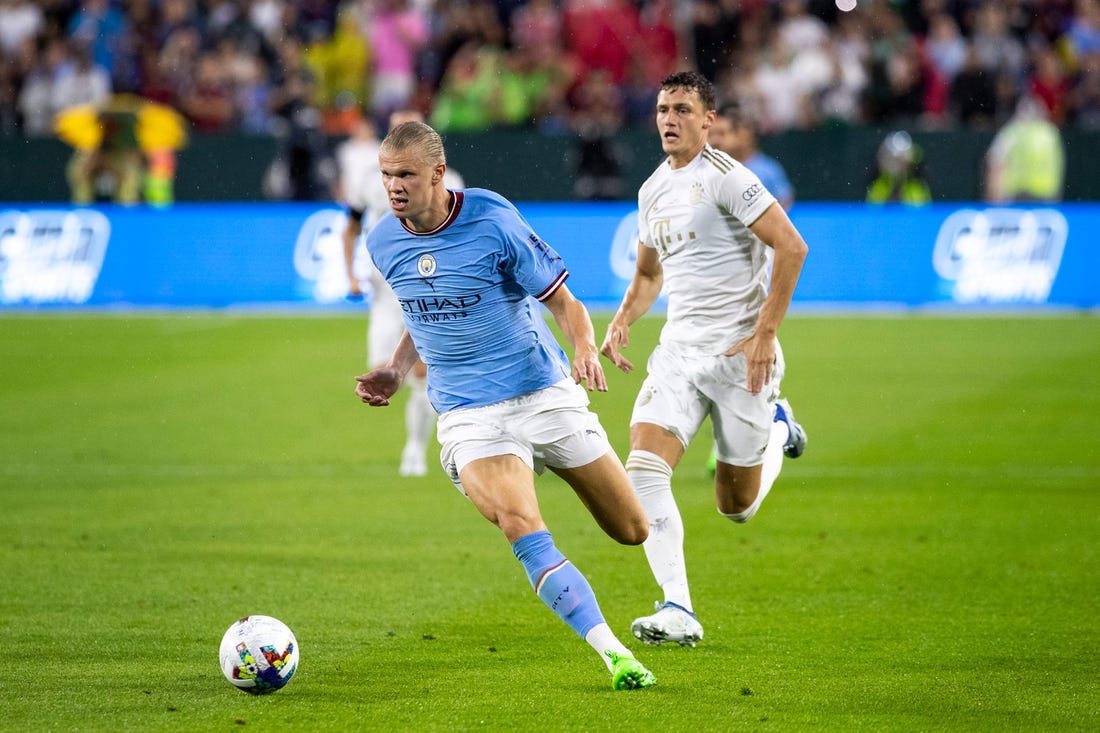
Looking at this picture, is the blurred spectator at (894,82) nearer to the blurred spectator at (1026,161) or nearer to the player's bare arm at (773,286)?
the blurred spectator at (1026,161)

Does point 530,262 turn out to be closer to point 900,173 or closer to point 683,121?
point 683,121

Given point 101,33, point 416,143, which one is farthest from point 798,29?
point 416,143

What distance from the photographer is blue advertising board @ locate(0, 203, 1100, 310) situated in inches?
811

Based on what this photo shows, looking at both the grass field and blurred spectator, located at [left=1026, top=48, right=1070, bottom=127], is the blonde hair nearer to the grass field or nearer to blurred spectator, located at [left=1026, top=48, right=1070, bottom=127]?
the grass field

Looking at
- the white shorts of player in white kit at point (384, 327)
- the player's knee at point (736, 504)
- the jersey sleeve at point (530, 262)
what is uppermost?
the jersey sleeve at point (530, 262)

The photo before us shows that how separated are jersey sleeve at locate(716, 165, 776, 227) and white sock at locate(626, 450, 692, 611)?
1.09 m

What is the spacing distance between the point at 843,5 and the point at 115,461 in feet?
52.4

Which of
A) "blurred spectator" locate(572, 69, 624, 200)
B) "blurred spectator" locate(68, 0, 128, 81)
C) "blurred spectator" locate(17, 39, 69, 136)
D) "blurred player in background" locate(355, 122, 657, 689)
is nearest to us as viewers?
"blurred player in background" locate(355, 122, 657, 689)

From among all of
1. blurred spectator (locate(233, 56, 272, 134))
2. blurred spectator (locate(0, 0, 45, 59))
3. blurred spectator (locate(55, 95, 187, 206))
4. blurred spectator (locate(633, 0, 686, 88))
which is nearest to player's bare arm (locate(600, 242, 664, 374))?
blurred spectator (locate(633, 0, 686, 88))

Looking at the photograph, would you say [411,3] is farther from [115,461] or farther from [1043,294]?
[115,461]

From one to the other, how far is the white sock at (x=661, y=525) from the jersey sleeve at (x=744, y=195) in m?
1.09

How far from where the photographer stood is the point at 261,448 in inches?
497

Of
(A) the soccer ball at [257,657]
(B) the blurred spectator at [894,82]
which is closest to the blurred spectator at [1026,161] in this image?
(B) the blurred spectator at [894,82]

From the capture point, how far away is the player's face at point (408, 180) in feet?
19.8
